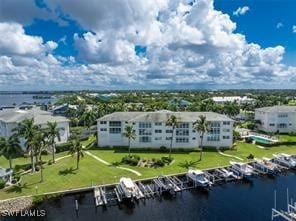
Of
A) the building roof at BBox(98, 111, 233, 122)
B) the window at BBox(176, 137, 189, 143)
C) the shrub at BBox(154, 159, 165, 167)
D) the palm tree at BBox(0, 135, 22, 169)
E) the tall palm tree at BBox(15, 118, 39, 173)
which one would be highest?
the building roof at BBox(98, 111, 233, 122)

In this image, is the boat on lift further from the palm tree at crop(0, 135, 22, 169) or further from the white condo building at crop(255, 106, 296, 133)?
the white condo building at crop(255, 106, 296, 133)

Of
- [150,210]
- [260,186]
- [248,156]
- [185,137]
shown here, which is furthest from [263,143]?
[150,210]

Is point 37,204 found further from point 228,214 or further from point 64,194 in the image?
point 228,214

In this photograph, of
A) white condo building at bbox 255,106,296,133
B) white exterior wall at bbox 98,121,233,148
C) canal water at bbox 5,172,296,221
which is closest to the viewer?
canal water at bbox 5,172,296,221

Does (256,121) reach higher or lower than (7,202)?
higher

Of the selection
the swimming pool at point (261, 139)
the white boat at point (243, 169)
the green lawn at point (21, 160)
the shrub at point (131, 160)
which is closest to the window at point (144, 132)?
the shrub at point (131, 160)

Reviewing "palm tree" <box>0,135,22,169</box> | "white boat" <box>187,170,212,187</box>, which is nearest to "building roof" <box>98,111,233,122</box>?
"white boat" <box>187,170,212,187</box>

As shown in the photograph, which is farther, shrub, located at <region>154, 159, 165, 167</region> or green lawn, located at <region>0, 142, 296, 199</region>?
shrub, located at <region>154, 159, 165, 167</region>
